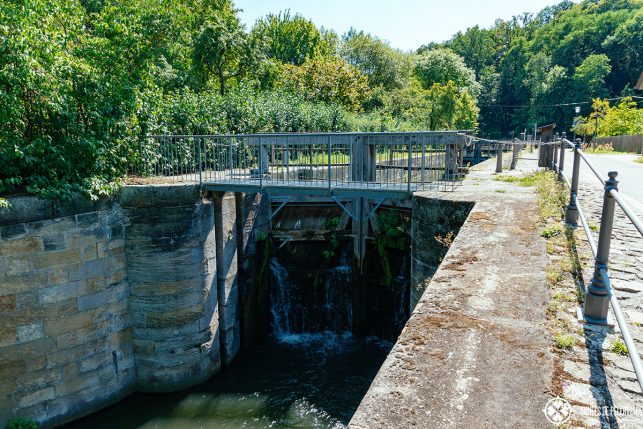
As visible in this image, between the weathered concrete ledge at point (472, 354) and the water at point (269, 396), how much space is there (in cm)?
600

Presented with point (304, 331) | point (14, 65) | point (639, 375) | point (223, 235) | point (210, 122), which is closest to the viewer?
point (639, 375)

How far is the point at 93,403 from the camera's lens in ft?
28.4

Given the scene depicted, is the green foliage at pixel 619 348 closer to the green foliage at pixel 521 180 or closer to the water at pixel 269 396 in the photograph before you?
the green foliage at pixel 521 180

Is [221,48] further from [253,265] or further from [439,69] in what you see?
[439,69]

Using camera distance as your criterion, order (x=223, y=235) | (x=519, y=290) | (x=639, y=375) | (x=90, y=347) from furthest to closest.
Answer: (x=223, y=235) < (x=90, y=347) < (x=519, y=290) < (x=639, y=375)

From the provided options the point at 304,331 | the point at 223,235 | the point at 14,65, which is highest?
the point at 14,65

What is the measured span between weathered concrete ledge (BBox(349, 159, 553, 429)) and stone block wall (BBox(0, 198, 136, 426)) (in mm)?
6744

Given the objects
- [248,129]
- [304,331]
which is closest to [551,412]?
[304,331]

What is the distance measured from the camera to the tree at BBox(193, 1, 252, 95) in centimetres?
1733

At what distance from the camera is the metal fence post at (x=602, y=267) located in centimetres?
280

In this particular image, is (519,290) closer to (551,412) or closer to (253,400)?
(551,412)

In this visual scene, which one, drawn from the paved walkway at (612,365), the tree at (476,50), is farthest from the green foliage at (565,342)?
the tree at (476,50)

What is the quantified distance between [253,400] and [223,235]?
3544mm

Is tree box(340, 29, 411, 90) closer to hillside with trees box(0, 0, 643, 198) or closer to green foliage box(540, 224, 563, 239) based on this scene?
hillside with trees box(0, 0, 643, 198)
